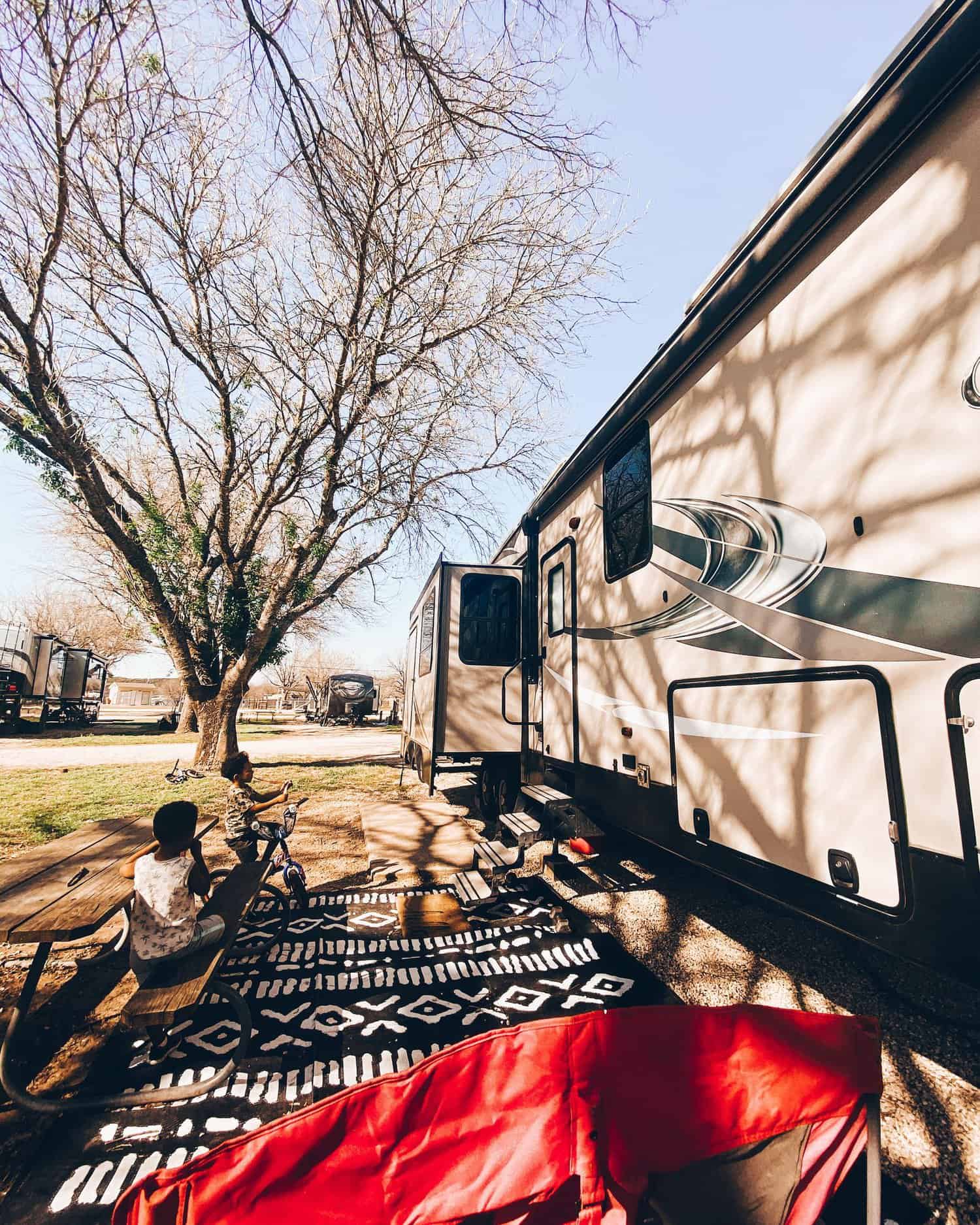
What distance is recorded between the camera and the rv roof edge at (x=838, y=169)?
1.93 meters

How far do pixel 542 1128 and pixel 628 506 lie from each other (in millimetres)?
3577

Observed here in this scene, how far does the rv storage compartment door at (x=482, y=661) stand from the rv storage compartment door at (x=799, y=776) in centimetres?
367

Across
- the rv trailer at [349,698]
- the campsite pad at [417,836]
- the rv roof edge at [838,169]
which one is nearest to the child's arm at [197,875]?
the campsite pad at [417,836]

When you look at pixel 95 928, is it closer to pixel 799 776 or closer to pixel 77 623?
pixel 799 776

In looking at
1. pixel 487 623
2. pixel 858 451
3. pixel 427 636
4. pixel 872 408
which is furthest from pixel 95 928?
pixel 427 636

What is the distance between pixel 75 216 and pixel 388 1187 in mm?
9699

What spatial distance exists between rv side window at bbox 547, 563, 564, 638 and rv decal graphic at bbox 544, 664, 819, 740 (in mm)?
576

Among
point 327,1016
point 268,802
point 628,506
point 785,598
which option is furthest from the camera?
point 268,802

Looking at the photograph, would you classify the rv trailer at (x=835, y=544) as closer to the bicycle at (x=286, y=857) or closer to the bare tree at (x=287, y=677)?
the bicycle at (x=286, y=857)

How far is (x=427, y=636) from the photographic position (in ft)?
26.7

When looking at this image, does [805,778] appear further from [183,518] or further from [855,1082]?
[183,518]

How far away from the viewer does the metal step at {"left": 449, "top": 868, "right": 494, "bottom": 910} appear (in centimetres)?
438

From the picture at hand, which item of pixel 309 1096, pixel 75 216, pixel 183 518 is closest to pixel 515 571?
pixel 309 1096

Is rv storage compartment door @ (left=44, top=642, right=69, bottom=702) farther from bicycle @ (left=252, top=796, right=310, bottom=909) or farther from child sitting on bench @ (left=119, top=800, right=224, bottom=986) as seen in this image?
child sitting on bench @ (left=119, top=800, right=224, bottom=986)
